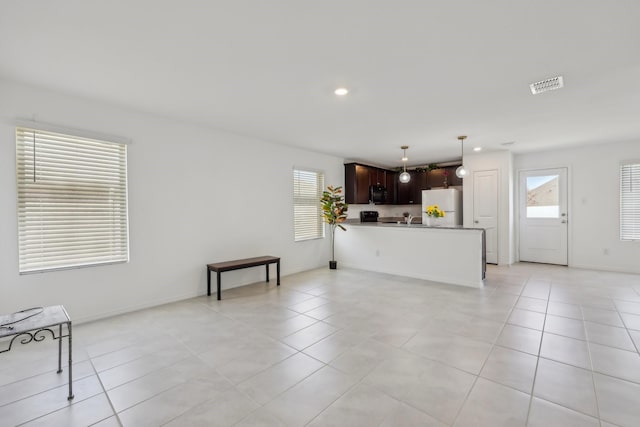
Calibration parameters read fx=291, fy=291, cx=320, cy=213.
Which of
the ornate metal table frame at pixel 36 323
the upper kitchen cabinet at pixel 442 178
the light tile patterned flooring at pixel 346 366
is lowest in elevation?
the light tile patterned flooring at pixel 346 366

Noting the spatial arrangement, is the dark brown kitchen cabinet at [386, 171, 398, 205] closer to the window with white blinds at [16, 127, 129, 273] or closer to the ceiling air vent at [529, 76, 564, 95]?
the ceiling air vent at [529, 76, 564, 95]

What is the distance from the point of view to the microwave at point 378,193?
7.25 metres

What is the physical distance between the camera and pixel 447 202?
677cm

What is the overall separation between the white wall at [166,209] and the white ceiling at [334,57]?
302mm

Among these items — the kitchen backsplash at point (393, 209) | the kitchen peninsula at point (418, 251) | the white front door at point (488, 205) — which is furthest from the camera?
the kitchen backsplash at point (393, 209)

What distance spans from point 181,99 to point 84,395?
2.82 metres

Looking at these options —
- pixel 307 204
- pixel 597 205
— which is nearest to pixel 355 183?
pixel 307 204

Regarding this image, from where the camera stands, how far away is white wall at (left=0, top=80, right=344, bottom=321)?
9.52 ft

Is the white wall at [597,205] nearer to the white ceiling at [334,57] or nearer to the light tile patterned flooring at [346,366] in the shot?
the white ceiling at [334,57]

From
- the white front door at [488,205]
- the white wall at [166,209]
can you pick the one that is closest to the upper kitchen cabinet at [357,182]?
the white wall at [166,209]

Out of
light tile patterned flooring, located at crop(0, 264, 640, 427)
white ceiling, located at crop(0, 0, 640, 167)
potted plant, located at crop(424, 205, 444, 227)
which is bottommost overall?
light tile patterned flooring, located at crop(0, 264, 640, 427)

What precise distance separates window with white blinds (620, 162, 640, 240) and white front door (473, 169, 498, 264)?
2.05 m

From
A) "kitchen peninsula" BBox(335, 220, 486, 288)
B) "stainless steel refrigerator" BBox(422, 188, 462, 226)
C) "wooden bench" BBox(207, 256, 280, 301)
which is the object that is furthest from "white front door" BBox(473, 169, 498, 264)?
"wooden bench" BBox(207, 256, 280, 301)

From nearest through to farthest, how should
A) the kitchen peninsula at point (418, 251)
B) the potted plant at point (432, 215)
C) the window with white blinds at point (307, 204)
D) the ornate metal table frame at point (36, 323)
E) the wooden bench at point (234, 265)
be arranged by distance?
the ornate metal table frame at point (36, 323) → the wooden bench at point (234, 265) → the kitchen peninsula at point (418, 251) → the potted plant at point (432, 215) → the window with white blinds at point (307, 204)
